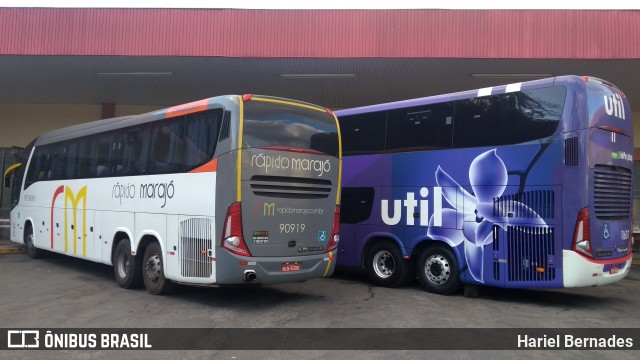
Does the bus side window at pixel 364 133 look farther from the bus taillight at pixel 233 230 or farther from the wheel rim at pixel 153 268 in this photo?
the wheel rim at pixel 153 268

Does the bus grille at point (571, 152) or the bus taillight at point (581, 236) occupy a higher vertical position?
the bus grille at point (571, 152)

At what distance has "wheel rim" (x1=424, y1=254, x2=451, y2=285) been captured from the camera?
937 centimetres

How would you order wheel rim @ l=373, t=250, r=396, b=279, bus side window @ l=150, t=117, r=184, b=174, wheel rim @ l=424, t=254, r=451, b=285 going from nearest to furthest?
bus side window @ l=150, t=117, r=184, b=174 → wheel rim @ l=424, t=254, r=451, b=285 → wheel rim @ l=373, t=250, r=396, b=279

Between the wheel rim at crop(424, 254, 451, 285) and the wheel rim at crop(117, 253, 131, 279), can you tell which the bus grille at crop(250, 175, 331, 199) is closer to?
the wheel rim at crop(424, 254, 451, 285)

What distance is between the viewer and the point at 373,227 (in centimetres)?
1051

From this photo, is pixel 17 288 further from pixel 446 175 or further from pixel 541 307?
pixel 541 307

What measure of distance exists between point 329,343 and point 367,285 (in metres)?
4.59

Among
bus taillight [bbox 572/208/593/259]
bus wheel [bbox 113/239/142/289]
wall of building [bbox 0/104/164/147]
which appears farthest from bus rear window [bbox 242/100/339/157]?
wall of building [bbox 0/104/164/147]

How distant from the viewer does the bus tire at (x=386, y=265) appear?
10000mm

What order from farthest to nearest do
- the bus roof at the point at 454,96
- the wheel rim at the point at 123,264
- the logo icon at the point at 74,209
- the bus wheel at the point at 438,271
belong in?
the logo icon at the point at 74,209 → the wheel rim at the point at 123,264 → the bus wheel at the point at 438,271 → the bus roof at the point at 454,96

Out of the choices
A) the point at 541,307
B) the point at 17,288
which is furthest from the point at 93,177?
the point at 541,307

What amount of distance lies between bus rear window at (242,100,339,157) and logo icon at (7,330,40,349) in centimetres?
368

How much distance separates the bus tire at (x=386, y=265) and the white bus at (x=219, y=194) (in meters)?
1.70

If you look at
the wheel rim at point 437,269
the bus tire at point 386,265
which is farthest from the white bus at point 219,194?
the wheel rim at point 437,269
